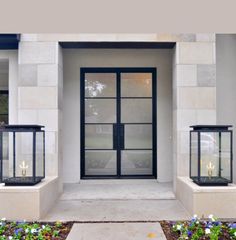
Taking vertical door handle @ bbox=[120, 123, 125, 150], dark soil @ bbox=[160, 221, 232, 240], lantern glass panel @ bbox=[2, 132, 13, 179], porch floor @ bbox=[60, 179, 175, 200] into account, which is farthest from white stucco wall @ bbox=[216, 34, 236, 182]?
lantern glass panel @ bbox=[2, 132, 13, 179]

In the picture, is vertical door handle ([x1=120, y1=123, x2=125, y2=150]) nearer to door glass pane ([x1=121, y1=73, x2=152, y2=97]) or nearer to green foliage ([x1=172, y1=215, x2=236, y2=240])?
door glass pane ([x1=121, y1=73, x2=152, y2=97])

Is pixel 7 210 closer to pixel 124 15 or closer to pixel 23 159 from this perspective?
pixel 23 159

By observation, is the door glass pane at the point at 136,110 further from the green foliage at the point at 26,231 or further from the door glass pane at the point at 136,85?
the green foliage at the point at 26,231

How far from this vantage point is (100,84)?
6926mm

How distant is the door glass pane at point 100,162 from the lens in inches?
271

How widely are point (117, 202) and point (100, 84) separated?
3039mm

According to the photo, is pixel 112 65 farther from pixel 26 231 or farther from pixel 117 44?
pixel 26 231

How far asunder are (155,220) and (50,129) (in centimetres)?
260

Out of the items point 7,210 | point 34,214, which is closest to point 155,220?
point 34,214

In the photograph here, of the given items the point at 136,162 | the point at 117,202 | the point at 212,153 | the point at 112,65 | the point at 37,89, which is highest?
the point at 112,65

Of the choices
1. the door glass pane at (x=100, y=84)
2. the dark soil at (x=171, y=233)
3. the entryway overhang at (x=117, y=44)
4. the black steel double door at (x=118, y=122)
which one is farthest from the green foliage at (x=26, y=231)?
the door glass pane at (x=100, y=84)

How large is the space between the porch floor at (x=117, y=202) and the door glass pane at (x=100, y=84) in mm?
2169

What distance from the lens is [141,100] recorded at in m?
6.98

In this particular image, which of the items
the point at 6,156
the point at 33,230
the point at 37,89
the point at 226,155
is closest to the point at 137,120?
the point at 226,155
